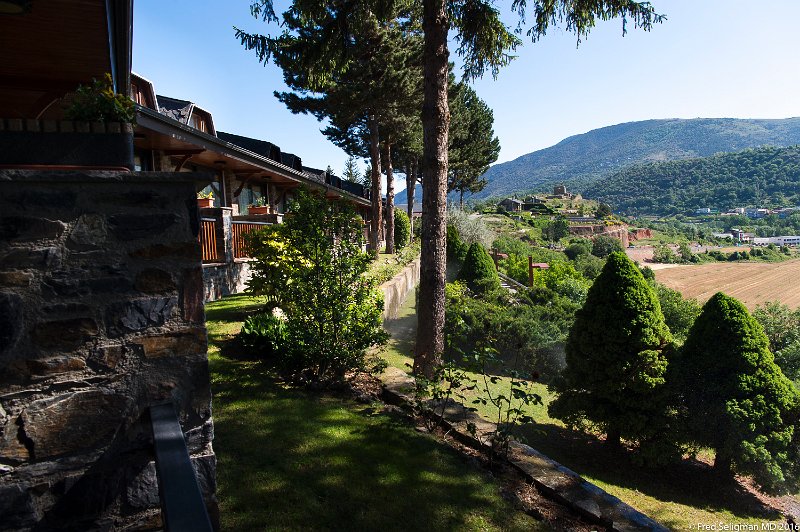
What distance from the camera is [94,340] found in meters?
1.71

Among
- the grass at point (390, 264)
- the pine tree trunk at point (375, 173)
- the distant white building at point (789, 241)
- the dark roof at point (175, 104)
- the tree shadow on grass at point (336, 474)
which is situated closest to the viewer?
the tree shadow on grass at point (336, 474)

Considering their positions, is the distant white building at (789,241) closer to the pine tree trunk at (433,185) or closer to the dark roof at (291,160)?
the dark roof at (291,160)

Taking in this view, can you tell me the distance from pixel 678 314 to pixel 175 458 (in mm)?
13458

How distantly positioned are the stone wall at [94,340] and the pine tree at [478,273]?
14.3 m

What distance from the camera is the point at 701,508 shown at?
223 inches

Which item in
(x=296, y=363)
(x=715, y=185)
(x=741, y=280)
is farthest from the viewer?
(x=715, y=185)

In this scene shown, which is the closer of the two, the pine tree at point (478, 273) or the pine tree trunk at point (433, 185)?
the pine tree trunk at point (433, 185)

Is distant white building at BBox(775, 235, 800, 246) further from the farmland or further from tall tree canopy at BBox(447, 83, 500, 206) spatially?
tall tree canopy at BBox(447, 83, 500, 206)

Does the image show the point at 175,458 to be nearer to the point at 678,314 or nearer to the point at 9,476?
the point at 9,476

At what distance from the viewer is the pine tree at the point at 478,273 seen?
15.9 m

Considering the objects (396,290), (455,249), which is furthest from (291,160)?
(396,290)

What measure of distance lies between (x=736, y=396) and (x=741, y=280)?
120ft

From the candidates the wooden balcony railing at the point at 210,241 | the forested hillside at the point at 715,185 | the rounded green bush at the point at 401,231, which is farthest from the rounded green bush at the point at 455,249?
the forested hillside at the point at 715,185

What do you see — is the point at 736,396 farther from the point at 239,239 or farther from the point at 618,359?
the point at 239,239
